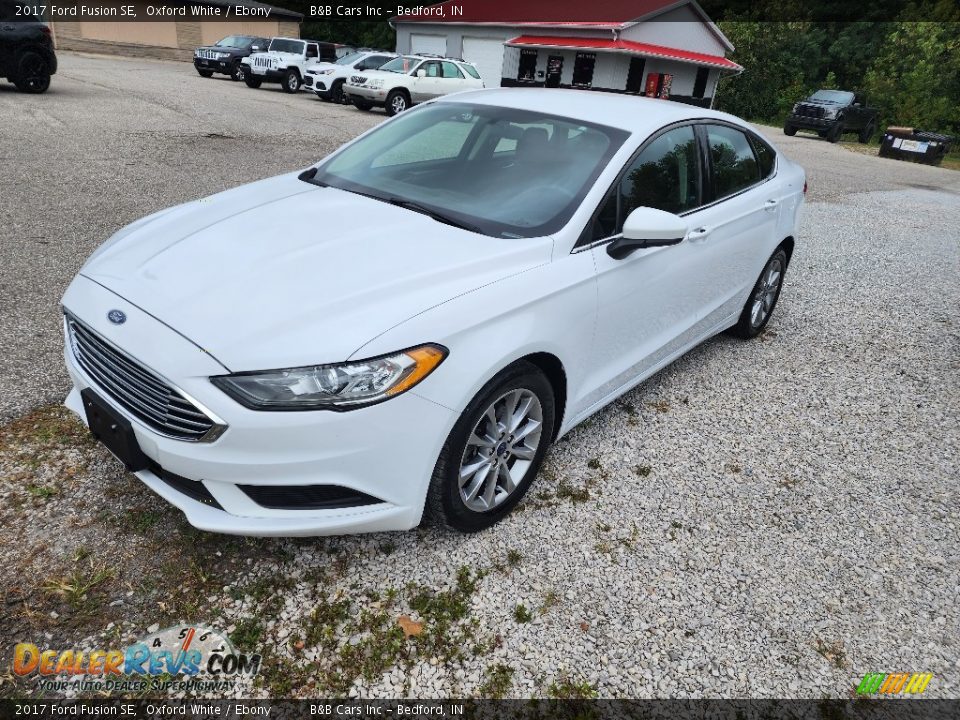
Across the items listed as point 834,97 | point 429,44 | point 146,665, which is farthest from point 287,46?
point 146,665

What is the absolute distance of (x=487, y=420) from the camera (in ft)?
8.44

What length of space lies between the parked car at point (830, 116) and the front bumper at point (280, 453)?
1065 inches

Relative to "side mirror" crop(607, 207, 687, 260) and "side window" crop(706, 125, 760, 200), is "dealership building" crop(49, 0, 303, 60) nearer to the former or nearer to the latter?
"side window" crop(706, 125, 760, 200)

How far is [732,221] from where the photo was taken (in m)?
3.91

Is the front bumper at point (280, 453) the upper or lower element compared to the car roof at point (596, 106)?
lower

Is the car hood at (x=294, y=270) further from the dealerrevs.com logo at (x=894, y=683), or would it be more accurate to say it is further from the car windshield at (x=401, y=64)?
the car windshield at (x=401, y=64)

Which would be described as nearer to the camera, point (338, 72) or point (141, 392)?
point (141, 392)

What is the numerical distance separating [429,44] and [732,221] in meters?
33.5

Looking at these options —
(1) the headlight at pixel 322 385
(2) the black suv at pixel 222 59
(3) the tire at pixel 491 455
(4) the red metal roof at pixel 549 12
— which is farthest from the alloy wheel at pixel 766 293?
(4) the red metal roof at pixel 549 12

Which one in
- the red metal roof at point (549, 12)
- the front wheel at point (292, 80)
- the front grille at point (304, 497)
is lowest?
the front wheel at point (292, 80)

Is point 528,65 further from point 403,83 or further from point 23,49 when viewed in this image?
point 23,49

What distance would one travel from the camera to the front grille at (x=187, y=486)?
2.25m

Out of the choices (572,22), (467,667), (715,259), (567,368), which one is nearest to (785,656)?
(467,667)

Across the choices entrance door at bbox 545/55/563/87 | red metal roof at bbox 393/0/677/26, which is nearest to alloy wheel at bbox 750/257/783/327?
red metal roof at bbox 393/0/677/26
